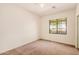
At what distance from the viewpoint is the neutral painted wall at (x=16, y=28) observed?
2.29 m

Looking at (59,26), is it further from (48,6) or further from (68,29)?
(48,6)

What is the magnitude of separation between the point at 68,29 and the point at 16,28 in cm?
164

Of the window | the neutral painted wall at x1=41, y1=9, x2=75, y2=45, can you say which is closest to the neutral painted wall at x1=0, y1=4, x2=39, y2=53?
the neutral painted wall at x1=41, y1=9, x2=75, y2=45

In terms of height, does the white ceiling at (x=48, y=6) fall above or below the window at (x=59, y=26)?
above

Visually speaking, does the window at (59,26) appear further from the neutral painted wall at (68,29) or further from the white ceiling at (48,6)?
the white ceiling at (48,6)

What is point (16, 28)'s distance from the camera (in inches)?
100

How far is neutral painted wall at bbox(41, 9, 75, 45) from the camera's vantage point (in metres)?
1.90

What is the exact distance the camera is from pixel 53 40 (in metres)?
2.20

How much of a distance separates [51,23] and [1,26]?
1.46 metres

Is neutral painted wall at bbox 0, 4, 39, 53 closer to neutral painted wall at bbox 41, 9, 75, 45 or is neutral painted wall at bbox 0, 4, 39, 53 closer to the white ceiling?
neutral painted wall at bbox 41, 9, 75, 45

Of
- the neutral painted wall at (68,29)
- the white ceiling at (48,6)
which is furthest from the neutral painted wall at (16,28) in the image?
the white ceiling at (48,6)

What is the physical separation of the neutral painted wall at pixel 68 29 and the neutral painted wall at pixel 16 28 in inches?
8.4
